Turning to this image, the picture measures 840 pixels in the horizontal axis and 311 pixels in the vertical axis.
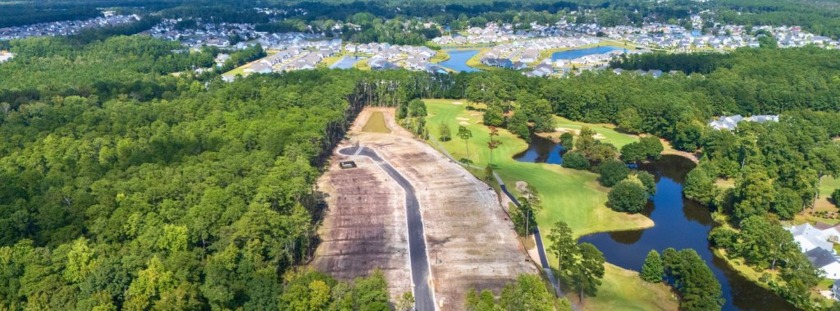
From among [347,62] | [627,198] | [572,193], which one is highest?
[347,62]

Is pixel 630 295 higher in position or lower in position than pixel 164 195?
lower

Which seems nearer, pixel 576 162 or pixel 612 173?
pixel 612 173

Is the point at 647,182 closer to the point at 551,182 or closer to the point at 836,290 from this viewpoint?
the point at 551,182

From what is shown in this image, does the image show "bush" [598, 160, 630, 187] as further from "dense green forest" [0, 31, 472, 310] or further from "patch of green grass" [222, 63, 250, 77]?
"patch of green grass" [222, 63, 250, 77]

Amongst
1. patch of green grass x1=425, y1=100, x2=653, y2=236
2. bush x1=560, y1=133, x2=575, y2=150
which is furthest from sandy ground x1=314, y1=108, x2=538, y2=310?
bush x1=560, y1=133, x2=575, y2=150

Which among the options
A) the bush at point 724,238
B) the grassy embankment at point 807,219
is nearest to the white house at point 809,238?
the grassy embankment at point 807,219

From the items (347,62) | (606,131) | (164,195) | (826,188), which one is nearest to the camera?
(164,195)

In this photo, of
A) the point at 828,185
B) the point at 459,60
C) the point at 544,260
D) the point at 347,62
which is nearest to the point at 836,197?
the point at 828,185
